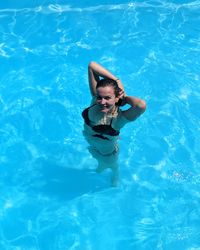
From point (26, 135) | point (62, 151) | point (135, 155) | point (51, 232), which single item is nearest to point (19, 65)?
point (26, 135)

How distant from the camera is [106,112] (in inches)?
185

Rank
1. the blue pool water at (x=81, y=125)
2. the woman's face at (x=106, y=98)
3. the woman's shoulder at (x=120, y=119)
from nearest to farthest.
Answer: the woman's face at (x=106, y=98) < the woman's shoulder at (x=120, y=119) < the blue pool water at (x=81, y=125)

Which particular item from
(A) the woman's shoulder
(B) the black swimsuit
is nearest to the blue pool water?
(B) the black swimsuit

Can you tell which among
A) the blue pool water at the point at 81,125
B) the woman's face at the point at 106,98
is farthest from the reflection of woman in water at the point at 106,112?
the blue pool water at the point at 81,125

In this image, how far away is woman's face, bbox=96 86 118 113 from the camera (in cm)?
440

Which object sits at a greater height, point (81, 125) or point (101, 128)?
point (81, 125)

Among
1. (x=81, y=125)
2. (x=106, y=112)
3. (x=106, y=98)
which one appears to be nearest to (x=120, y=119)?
(x=106, y=112)

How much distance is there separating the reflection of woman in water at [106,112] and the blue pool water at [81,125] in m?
1.10

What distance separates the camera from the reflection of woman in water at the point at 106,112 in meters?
4.46

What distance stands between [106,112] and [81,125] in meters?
2.54

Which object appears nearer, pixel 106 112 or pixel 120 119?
pixel 106 112

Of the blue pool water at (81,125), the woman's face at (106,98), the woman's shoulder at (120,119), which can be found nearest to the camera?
the woman's face at (106,98)

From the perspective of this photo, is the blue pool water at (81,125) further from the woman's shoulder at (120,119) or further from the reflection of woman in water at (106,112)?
the woman's shoulder at (120,119)

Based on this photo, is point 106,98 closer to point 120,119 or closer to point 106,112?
point 106,112
